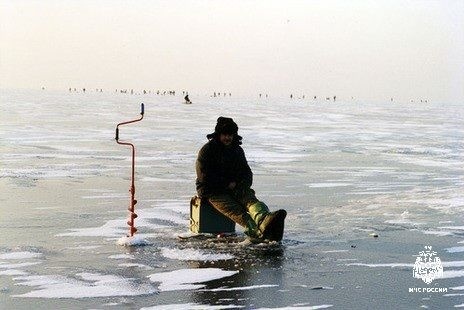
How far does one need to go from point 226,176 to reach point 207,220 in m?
0.67

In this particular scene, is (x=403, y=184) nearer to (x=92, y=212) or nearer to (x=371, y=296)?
(x=92, y=212)

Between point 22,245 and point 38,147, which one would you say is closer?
point 22,245

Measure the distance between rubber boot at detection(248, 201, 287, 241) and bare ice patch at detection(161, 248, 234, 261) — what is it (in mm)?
750

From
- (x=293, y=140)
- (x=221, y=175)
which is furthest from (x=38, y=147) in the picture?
(x=221, y=175)

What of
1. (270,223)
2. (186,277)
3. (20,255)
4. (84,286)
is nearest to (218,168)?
(270,223)

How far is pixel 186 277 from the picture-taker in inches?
305

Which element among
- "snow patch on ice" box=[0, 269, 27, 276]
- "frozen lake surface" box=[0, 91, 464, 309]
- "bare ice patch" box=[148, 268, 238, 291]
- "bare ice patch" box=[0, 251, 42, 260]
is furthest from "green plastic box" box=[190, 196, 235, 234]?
"snow patch on ice" box=[0, 269, 27, 276]

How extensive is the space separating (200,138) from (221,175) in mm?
21019

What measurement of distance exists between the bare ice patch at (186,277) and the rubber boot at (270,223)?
4.57 feet

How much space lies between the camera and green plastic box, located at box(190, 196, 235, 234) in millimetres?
10102

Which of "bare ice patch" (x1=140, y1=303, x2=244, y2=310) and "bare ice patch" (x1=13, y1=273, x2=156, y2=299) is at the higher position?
"bare ice patch" (x1=140, y1=303, x2=244, y2=310)

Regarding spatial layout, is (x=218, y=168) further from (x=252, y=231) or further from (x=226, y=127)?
(x=252, y=231)

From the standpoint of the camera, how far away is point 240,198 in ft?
33.0

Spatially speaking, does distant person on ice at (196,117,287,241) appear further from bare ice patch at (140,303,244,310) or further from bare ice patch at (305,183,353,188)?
bare ice patch at (305,183,353,188)
